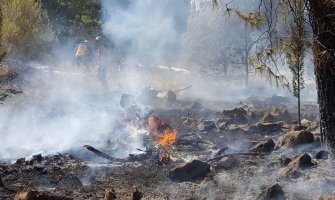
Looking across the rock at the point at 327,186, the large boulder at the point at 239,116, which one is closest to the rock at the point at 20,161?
the rock at the point at 327,186

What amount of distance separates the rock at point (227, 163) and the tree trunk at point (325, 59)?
211cm

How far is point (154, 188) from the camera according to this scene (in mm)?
7391

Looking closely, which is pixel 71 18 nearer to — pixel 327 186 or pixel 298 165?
pixel 298 165

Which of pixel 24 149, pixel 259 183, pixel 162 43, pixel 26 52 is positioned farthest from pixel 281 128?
pixel 162 43

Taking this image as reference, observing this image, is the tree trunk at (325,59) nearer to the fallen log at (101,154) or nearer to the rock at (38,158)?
the fallen log at (101,154)

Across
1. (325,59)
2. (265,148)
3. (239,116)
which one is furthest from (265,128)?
(325,59)

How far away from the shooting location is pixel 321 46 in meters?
6.08

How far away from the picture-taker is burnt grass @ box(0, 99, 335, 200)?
6715mm

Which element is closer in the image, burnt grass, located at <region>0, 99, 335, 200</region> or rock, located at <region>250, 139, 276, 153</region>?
burnt grass, located at <region>0, 99, 335, 200</region>

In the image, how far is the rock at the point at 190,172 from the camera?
25.3ft

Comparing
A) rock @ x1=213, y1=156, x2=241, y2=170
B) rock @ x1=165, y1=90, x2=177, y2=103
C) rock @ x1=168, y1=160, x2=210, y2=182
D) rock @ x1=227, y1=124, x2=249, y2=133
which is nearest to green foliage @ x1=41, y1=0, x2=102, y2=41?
rock @ x1=165, y1=90, x2=177, y2=103

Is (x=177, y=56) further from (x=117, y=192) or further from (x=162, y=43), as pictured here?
(x=117, y=192)

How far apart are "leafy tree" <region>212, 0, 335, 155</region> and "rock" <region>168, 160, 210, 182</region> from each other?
8.26 ft

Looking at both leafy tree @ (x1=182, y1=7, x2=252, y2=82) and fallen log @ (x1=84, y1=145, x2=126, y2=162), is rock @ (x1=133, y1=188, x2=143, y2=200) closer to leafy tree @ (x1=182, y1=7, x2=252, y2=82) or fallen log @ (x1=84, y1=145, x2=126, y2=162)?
fallen log @ (x1=84, y1=145, x2=126, y2=162)
